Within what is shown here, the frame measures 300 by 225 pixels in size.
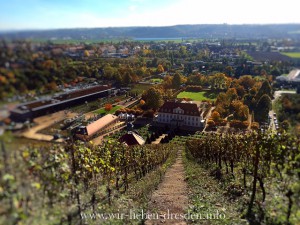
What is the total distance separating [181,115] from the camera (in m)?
37.6

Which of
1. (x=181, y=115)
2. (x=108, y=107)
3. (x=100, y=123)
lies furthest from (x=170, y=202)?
(x=181, y=115)

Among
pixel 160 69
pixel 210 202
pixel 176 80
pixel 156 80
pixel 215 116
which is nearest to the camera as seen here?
pixel 210 202

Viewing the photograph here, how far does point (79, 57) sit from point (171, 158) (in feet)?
47.8

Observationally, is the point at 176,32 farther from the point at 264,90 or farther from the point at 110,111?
the point at 110,111

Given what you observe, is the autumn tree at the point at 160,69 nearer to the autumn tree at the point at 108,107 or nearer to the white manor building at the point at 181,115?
the autumn tree at the point at 108,107

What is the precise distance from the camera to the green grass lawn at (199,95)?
32562 millimetres

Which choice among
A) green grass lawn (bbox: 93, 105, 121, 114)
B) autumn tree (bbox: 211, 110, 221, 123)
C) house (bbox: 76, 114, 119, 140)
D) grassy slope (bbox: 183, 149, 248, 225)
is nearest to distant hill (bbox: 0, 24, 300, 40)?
green grass lawn (bbox: 93, 105, 121, 114)

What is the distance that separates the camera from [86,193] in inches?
375

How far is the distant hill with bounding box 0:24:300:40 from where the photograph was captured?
30.9ft

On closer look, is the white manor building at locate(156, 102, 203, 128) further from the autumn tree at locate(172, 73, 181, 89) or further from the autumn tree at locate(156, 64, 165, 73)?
the autumn tree at locate(156, 64, 165, 73)

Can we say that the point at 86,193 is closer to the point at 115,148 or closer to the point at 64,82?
the point at 64,82

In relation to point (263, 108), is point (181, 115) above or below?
below

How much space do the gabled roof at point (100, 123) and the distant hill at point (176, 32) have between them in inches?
206

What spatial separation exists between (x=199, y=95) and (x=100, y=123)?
18.8 m
